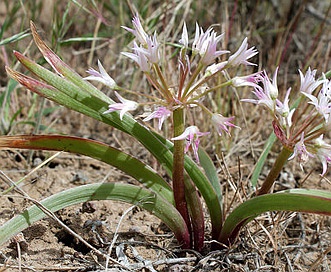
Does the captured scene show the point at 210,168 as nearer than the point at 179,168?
No

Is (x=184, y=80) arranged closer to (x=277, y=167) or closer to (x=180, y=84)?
(x=180, y=84)

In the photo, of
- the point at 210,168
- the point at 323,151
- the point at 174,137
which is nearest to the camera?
the point at 323,151

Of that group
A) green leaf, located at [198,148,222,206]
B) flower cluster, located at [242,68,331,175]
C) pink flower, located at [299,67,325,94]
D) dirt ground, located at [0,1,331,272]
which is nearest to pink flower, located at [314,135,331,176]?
flower cluster, located at [242,68,331,175]

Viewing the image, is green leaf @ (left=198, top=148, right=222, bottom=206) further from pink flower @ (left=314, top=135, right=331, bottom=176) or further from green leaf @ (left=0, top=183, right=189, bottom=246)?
pink flower @ (left=314, top=135, right=331, bottom=176)

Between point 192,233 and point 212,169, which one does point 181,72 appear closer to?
point 212,169

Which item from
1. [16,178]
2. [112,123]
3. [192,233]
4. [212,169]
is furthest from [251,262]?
[16,178]

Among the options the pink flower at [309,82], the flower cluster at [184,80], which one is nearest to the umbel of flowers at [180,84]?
the flower cluster at [184,80]

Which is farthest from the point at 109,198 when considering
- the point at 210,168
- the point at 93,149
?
the point at 210,168
